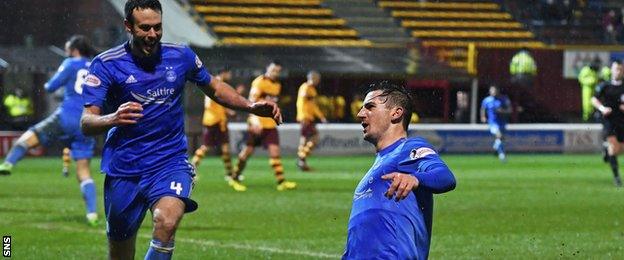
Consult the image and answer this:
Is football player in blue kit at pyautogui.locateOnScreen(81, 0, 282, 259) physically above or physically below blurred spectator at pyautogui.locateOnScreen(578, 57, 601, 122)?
above

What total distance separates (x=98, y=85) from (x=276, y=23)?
34.8 m

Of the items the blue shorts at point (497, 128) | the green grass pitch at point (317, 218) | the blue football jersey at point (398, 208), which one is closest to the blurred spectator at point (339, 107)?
the blue shorts at point (497, 128)

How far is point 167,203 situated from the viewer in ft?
28.7

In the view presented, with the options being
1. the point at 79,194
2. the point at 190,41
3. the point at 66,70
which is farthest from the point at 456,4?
the point at 66,70

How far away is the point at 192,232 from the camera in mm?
14680

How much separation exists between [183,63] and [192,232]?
5.85m

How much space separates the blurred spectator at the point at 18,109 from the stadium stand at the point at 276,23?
7347 millimetres

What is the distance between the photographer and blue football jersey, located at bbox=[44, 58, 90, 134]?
15.6 metres

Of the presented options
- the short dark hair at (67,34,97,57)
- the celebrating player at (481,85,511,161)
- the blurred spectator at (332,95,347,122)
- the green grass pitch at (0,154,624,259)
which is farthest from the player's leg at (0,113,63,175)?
the blurred spectator at (332,95,347,122)

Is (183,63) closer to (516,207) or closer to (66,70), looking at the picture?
(66,70)

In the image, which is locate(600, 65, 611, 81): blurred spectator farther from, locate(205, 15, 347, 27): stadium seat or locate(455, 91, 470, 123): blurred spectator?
locate(205, 15, 347, 27): stadium seat

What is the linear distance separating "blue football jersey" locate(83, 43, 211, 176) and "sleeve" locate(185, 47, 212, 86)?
1 cm

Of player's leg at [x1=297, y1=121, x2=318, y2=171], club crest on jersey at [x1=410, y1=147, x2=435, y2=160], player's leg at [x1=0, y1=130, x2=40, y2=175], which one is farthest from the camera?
player's leg at [x1=297, y1=121, x2=318, y2=171]

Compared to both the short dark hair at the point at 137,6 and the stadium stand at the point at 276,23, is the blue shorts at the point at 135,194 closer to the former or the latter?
the short dark hair at the point at 137,6
